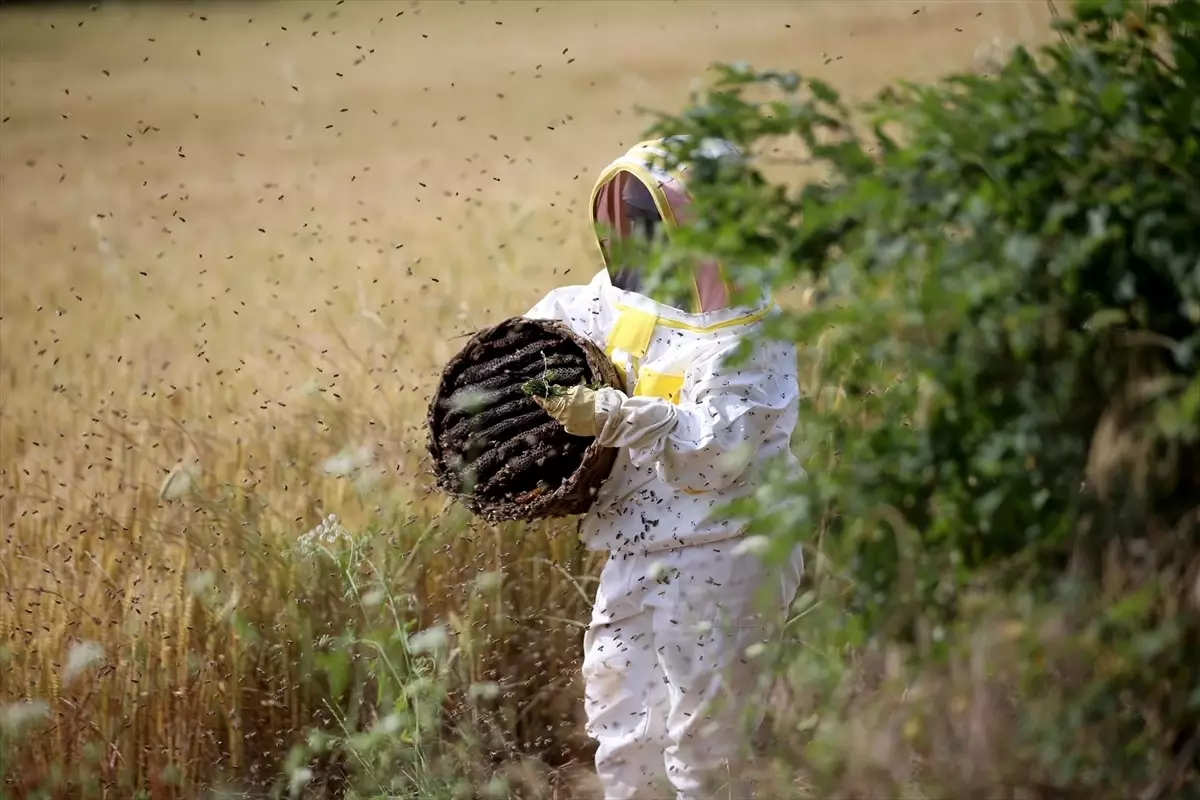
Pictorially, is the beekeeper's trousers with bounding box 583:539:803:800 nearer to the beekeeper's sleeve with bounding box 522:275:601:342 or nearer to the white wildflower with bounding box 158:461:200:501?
the beekeeper's sleeve with bounding box 522:275:601:342

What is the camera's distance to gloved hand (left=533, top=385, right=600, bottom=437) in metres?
2.94

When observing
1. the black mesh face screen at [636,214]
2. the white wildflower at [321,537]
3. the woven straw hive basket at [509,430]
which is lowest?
the white wildflower at [321,537]

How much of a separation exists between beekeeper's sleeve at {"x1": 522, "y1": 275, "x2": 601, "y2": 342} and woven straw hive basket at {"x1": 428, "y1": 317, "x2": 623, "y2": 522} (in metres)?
0.19

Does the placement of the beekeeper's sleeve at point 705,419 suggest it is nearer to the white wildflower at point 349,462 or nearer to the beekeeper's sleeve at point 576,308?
the beekeeper's sleeve at point 576,308

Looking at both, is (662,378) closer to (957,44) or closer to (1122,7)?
(1122,7)

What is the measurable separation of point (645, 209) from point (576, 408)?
0.60m

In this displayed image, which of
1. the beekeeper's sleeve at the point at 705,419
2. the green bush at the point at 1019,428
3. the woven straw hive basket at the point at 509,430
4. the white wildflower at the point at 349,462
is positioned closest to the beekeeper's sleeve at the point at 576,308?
the woven straw hive basket at the point at 509,430

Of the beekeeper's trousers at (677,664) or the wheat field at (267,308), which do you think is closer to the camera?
the beekeeper's trousers at (677,664)

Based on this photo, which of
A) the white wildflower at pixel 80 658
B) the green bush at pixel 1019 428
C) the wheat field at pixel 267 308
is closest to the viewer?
the green bush at pixel 1019 428

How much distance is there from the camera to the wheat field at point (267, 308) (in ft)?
11.9

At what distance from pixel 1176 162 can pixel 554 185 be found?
492 centimetres

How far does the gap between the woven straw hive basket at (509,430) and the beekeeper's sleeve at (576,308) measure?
0.19m

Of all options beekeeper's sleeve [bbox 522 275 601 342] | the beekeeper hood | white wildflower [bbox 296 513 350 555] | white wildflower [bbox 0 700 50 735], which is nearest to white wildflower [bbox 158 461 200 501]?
white wildflower [bbox 296 513 350 555]

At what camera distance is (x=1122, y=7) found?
2326 mm
